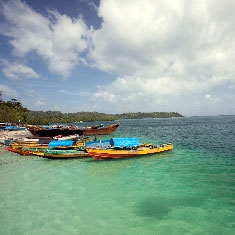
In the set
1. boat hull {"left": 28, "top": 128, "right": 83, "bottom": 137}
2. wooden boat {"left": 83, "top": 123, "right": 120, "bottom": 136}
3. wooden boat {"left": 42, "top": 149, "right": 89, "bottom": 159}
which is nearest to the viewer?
wooden boat {"left": 42, "top": 149, "right": 89, "bottom": 159}

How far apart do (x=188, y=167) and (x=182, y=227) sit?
492 inches

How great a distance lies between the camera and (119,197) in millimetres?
15281

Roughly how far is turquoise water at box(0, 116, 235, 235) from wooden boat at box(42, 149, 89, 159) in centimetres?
204

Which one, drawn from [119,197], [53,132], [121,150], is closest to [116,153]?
[121,150]

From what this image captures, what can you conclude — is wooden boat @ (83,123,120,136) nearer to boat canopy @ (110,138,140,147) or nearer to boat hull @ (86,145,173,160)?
boat canopy @ (110,138,140,147)

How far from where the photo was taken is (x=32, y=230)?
1149 centimetres

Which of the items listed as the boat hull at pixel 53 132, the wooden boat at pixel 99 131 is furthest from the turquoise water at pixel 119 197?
the wooden boat at pixel 99 131

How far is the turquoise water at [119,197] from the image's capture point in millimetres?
11586

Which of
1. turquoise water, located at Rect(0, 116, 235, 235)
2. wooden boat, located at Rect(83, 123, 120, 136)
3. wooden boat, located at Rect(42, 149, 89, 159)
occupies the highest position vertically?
wooden boat, located at Rect(83, 123, 120, 136)

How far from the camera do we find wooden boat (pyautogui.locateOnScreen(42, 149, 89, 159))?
27.3 meters

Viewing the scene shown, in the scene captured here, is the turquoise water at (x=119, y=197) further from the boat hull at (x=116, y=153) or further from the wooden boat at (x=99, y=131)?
the wooden boat at (x=99, y=131)

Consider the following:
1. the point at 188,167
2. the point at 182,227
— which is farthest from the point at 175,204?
the point at 188,167

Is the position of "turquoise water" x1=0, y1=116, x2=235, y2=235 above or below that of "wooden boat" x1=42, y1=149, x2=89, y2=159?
below

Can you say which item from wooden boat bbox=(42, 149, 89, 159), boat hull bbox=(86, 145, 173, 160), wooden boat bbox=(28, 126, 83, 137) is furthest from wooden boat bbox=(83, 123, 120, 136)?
boat hull bbox=(86, 145, 173, 160)
